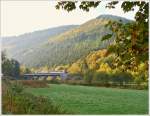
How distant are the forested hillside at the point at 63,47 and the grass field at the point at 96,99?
0.74ft

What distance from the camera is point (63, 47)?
3.01 metres

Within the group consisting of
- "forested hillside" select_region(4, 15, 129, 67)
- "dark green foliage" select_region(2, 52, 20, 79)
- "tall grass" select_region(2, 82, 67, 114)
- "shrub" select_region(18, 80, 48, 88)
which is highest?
"forested hillside" select_region(4, 15, 129, 67)

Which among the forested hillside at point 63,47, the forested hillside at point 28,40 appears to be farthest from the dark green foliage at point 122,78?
the forested hillside at point 28,40

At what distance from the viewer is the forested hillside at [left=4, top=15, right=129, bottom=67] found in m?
2.96

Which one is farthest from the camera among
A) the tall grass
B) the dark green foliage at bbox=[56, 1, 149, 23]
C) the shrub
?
the shrub

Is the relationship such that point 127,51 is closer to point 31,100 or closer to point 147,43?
point 147,43

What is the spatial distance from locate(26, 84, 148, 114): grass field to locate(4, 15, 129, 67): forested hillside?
224 mm

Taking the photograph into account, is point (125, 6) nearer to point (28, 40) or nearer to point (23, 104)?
point (28, 40)

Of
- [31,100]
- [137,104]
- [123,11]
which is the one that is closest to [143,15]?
[123,11]

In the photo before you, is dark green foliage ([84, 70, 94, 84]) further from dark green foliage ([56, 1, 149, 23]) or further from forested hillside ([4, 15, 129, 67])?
dark green foliage ([56, 1, 149, 23])

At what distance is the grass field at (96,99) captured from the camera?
9.36 ft

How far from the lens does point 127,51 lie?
2604mm

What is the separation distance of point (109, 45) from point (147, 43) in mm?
290

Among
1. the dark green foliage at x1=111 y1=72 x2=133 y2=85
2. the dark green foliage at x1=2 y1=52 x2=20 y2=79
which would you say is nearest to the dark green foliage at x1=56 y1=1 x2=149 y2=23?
the dark green foliage at x1=111 y1=72 x2=133 y2=85
